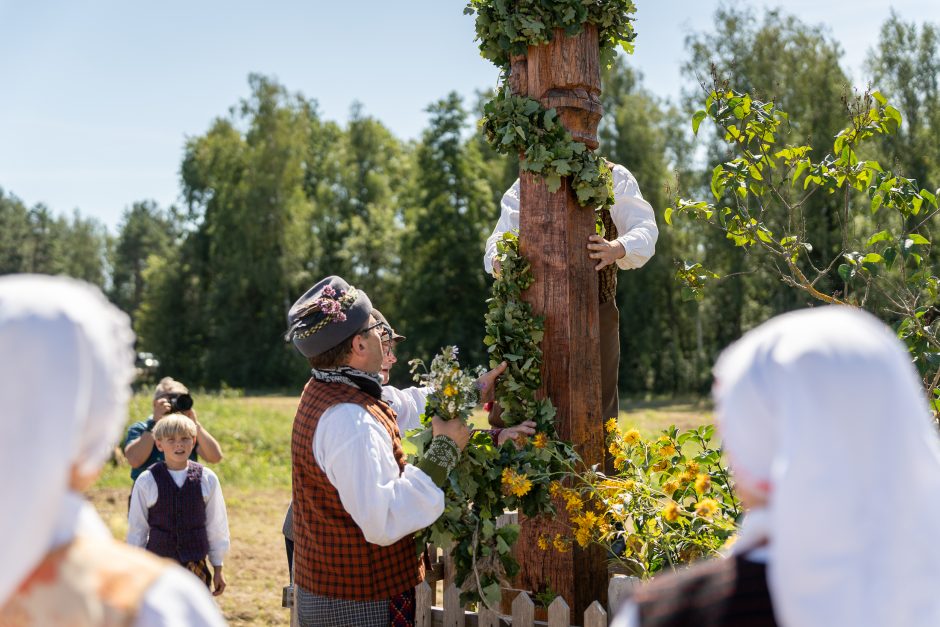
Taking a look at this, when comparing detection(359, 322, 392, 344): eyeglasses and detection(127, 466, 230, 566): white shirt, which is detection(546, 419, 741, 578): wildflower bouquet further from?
detection(127, 466, 230, 566): white shirt

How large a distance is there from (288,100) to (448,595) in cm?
3804

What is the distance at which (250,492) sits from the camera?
11359 mm

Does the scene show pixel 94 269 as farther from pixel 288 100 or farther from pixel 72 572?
pixel 72 572

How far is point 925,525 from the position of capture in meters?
1.35

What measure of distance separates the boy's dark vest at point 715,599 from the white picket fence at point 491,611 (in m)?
1.92

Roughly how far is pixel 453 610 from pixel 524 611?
44 centimetres

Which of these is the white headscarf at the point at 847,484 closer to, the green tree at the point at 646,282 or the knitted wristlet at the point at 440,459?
the knitted wristlet at the point at 440,459

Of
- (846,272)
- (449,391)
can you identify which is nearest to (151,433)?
(449,391)

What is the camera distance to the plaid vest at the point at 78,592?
1407mm

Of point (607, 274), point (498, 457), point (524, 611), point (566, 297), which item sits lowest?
point (524, 611)

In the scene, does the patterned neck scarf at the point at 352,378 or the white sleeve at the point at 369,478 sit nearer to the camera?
the white sleeve at the point at 369,478

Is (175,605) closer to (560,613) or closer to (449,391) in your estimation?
(449,391)

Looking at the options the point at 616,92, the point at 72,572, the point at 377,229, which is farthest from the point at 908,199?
the point at 377,229

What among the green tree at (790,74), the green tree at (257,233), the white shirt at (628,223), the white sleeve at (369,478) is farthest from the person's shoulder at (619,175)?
the green tree at (257,233)
